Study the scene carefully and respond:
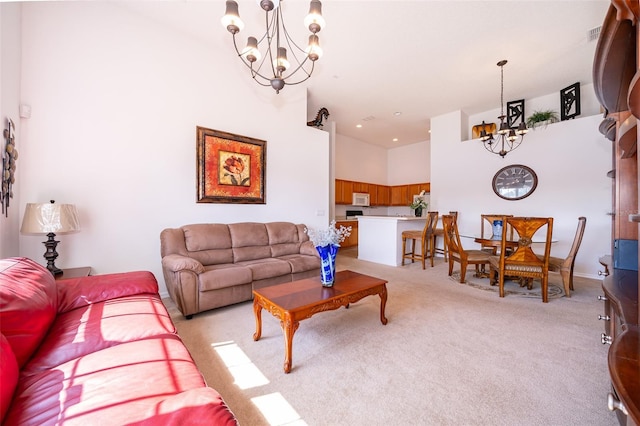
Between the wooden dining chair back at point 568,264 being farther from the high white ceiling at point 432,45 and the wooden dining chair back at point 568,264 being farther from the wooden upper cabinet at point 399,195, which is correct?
the wooden upper cabinet at point 399,195

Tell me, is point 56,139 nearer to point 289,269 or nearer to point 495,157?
point 289,269

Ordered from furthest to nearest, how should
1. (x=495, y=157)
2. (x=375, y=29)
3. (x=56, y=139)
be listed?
(x=495, y=157), (x=375, y=29), (x=56, y=139)

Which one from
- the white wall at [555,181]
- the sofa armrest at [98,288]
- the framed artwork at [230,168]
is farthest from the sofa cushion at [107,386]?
the white wall at [555,181]

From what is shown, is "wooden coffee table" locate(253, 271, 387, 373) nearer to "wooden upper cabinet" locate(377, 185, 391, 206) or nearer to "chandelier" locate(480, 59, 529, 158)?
"chandelier" locate(480, 59, 529, 158)

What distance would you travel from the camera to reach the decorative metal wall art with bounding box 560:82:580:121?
173 inches

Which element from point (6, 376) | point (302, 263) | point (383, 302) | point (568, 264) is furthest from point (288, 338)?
point (568, 264)

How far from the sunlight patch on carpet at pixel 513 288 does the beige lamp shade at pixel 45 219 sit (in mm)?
4875

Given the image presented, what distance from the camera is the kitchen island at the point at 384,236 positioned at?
16.4 ft

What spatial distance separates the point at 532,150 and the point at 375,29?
13.0 feet

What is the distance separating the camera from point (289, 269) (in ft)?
10.7

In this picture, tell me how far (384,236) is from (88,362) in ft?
15.7

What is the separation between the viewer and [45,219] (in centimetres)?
214

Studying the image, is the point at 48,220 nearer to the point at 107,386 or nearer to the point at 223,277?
the point at 223,277

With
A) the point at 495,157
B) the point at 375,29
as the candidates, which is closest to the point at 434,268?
the point at 495,157
